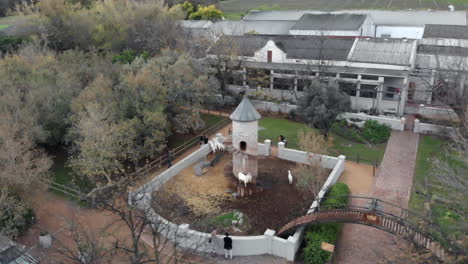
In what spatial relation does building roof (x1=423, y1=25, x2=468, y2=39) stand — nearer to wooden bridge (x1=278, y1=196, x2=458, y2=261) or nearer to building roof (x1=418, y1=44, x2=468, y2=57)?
building roof (x1=418, y1=44, x2=468, y2=57)

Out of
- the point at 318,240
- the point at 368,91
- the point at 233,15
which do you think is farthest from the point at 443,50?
the point at 233,15

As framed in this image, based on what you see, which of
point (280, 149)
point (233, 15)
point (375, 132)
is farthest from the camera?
point (233, 15)

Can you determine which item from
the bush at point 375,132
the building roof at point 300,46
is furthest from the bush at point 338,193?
the building roof at point 300,46

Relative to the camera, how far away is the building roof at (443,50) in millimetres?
38500

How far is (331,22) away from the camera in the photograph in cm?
5269

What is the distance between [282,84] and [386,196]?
18.9 meters

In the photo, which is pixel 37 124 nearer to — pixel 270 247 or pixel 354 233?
pixel 270 247

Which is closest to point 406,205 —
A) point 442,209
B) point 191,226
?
point 442,209

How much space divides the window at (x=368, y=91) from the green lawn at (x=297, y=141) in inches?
273

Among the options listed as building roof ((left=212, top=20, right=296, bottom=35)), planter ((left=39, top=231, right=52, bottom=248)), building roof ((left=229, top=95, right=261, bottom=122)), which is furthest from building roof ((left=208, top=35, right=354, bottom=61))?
planter ((left=39, top=231, right=52, bottom=248))

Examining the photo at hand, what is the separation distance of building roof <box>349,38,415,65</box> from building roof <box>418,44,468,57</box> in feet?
12.7

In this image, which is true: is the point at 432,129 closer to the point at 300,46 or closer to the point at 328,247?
the point at 300,46

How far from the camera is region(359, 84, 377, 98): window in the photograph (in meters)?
35.5

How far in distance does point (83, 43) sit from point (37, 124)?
19313 mm
